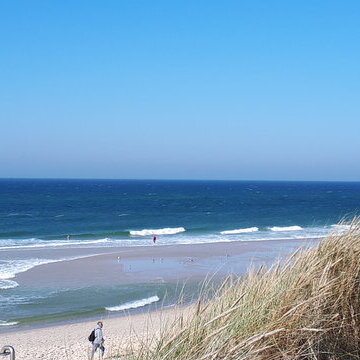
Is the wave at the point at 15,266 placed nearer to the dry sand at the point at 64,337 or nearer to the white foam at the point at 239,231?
the dry sand at the point at 64,337

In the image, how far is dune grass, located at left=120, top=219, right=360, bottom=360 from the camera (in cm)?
357

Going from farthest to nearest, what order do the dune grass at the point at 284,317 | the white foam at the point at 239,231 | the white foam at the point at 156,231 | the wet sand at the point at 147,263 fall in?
the white foam at the point at 239,231 → the white foam at the point at 156,231 → the wet sand at the point at 147,263 → the dune grass at the point at 284,317

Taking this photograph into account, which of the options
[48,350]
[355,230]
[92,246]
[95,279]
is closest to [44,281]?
[95,279]

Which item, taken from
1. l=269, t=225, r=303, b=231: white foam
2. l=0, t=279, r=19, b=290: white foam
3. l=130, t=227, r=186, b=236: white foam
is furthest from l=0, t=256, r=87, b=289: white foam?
l=269, t=225, r=303, b=231: white foam

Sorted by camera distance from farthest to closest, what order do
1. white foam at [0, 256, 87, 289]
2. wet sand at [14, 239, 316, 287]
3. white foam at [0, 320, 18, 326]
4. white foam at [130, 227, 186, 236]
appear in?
1. white foam at [130, 227, 186, 236]
2. white foam at [0, 256, 87, 289]
3. wet sand at [14, 239, 316, 287]
4. white foam at [0, 320, 18, 326]

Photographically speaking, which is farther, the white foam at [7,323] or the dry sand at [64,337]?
the white foam at [7,323]

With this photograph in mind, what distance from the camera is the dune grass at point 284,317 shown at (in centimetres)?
357

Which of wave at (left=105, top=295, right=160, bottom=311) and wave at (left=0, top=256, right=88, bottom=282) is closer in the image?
wave at (left=105, top=295, right=160, bottom=311)

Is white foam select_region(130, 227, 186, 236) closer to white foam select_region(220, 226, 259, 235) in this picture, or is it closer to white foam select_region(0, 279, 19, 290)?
white foam select_region(220, 226, 259, 235)

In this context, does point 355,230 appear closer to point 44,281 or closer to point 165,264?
point 44,281

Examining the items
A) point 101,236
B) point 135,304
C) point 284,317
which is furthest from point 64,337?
point 101,236

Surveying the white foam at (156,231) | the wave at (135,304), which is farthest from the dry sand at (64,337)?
the white foam at (156,231)

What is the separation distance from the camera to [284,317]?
12.9 ft

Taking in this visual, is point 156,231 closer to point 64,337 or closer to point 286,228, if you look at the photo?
point 286,228
